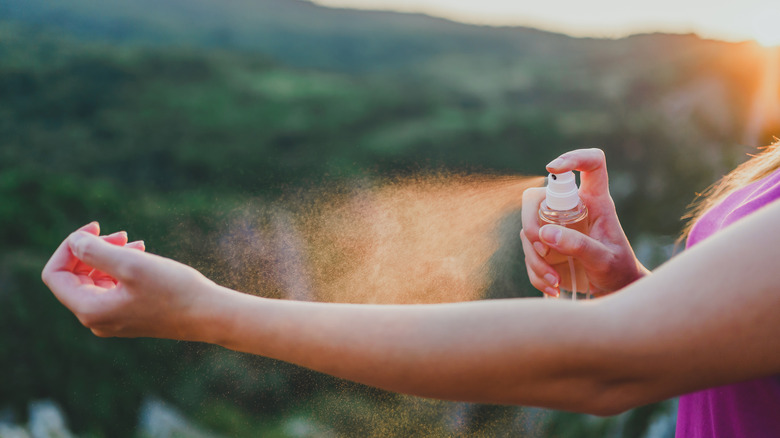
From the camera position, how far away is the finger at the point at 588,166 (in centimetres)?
107

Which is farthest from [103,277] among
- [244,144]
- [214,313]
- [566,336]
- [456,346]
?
[244,144]

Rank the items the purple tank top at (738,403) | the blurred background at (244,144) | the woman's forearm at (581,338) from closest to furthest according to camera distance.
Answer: the woman's forearm at (581,338)
the purple tank top at (738,403)
the blurred background at (244,144)

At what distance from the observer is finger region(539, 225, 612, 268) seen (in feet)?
3.44

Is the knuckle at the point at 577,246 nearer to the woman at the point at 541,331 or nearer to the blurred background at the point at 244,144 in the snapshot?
the woman at the point at 541,331

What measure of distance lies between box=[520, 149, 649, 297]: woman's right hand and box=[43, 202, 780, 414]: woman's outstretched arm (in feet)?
1.65

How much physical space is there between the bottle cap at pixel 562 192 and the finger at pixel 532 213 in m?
0.07

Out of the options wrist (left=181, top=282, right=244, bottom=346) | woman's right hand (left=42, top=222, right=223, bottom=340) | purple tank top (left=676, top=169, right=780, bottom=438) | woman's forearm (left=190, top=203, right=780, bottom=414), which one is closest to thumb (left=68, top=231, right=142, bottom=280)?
woman's right hand (left=42, top=222, right=223, bottom=340)

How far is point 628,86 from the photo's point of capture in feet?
9.57

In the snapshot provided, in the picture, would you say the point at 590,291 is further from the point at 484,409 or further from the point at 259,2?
the point at 259,2

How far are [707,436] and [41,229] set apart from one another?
2364mm

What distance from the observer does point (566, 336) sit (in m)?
0.58

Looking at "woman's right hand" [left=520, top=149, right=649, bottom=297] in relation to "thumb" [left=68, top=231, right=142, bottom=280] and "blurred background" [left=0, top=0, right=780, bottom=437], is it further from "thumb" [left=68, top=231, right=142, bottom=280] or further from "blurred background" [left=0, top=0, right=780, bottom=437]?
"blurred background" [left=0, top=0, right=780, bottom=437]

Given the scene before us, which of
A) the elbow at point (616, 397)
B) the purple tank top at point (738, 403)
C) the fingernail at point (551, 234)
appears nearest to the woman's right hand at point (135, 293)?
the elbow at point (616, 397)

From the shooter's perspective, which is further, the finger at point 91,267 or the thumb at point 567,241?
the thumb at point 567,241
